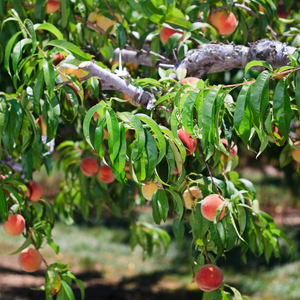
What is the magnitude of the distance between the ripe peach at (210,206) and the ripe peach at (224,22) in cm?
66

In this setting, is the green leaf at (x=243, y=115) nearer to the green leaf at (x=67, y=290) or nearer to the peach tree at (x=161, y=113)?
the peach tree at (x=161, y=113)

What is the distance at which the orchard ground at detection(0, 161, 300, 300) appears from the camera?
3.29 meters

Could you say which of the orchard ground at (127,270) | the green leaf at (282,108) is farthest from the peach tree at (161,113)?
the orchard ground at (127,270)

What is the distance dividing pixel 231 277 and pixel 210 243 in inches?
111

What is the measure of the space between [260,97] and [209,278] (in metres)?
0.52

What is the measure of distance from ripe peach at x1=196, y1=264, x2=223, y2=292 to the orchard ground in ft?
7.61

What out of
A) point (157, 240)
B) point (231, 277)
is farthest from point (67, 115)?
point (231, 277)

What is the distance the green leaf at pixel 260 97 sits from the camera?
2.30 feet

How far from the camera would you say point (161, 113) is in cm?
105

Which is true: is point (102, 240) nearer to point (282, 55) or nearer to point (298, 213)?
point (298, 213)

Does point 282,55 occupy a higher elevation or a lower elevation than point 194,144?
higher

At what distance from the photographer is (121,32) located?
112cm

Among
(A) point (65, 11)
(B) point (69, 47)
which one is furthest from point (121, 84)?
(A) point (65, 11)

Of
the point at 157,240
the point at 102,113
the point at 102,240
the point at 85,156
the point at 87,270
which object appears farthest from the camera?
the point at 102,240
